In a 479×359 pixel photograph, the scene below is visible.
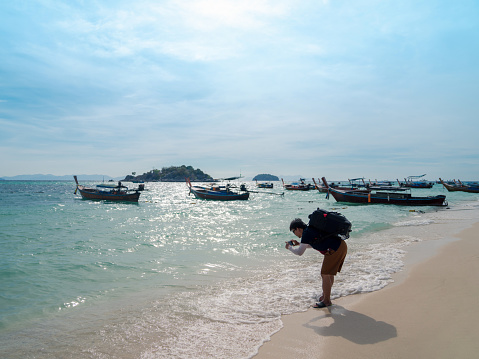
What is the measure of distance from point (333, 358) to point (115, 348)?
3.21m

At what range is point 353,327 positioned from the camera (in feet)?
14.8

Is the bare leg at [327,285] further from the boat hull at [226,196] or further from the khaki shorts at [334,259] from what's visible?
the boat hull at [226,196]

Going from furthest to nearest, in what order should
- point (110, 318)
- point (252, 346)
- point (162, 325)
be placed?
1. point (110, 318)
2. point (162, 325)
3. point (252, 346)

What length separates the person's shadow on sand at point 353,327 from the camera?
13.6ft

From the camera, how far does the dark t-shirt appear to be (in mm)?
4984

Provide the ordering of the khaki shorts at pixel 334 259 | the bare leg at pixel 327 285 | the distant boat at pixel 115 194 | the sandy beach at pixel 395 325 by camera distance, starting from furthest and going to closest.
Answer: the distant boat at pixel 115 194, the bare leg at pixel 327 285, the khaki shorts at pixel 334 259, the sandy beach at pixel 395 325

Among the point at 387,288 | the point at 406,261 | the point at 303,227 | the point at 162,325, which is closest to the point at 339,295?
the point at 387,288

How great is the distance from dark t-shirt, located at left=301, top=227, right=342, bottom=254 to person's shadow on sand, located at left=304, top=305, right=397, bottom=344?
1.18m

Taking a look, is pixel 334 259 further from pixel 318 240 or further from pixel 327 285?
pixel 327 285

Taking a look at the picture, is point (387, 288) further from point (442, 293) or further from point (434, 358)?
point (434, 358)

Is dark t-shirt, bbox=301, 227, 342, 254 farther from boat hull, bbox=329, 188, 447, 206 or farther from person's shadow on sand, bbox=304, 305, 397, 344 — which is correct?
boat hull, bbox=329, 188, 447, 206

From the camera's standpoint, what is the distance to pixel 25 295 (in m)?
7.11

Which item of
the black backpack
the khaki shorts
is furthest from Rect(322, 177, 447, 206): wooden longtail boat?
the black backpack

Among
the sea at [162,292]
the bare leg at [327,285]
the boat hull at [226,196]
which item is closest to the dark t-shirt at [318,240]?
the bare leg at [327,285]
